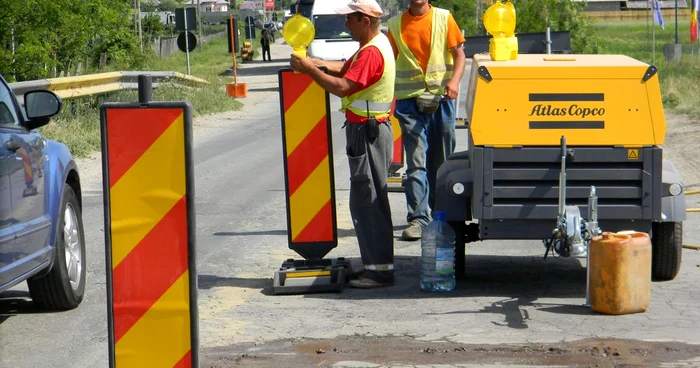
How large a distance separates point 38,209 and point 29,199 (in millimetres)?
167

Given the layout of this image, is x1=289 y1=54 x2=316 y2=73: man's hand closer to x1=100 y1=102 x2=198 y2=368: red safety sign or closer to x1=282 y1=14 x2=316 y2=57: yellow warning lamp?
x1=282 y1=14 x2=316 y2=57: yellow warning lamp

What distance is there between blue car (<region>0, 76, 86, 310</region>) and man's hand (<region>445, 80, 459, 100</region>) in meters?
2.97

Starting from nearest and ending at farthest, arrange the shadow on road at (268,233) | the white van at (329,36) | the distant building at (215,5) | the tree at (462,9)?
the shadow on road at (268,233) < the white van at (329,36) < the tree at (462,9) < the distant building at (215,5)

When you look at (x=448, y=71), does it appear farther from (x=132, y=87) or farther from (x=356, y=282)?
(x=132, y=87)

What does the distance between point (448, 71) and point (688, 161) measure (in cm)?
701

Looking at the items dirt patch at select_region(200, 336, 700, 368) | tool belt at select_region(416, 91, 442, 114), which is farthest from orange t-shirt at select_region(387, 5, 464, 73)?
dirt patch at select_region(200, 336, 700, 368)

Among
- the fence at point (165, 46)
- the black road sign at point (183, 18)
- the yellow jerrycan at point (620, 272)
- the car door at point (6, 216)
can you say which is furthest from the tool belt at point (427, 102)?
the fence at point (165, 46)

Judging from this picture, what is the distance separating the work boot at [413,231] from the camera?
9625 millimetres

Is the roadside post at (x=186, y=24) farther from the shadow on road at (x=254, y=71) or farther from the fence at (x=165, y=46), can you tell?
the fence at (x=165, y=46)

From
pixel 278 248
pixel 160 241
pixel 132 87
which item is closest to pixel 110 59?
pixel 132 87

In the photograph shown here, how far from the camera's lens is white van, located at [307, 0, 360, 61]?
1249 inches

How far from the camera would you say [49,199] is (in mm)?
7020

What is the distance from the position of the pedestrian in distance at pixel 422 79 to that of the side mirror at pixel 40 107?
10.3 feet

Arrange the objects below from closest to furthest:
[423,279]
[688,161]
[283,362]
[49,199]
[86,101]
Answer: [283,362] → [49,199] → [423,279] → [688,161] → [86,101]
